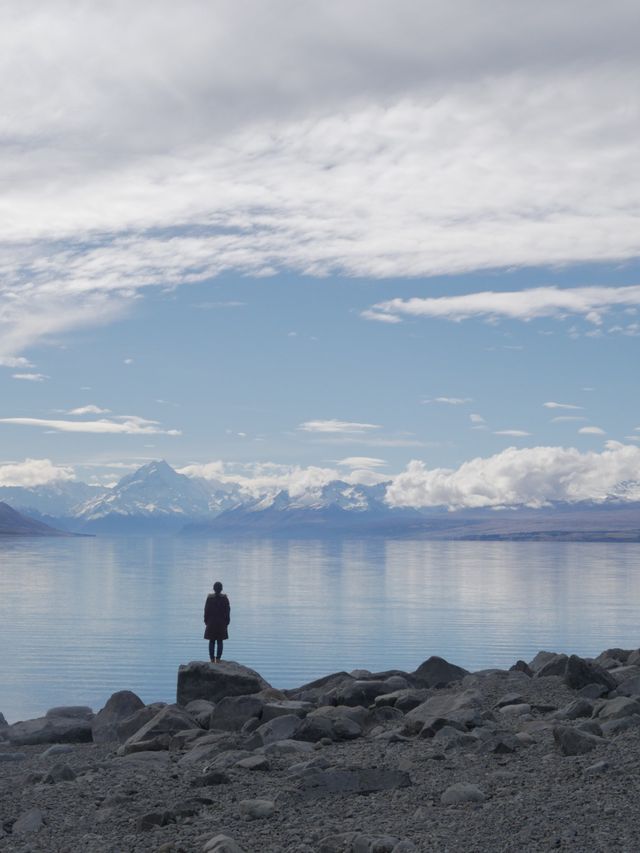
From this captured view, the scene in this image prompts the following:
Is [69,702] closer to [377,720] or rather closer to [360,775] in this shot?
[377,720]

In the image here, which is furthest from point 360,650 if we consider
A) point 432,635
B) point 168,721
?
point 168,721

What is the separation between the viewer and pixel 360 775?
13.0 meters

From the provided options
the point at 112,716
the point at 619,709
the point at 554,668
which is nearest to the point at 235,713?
the point at 112,716

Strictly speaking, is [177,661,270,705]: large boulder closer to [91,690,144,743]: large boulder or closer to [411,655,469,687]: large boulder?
[91,690,144,743]: large boulder

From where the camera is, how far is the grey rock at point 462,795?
38.9 ft

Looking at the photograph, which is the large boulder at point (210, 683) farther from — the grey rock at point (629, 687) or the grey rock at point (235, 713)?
the grey rock at point (629, 687)

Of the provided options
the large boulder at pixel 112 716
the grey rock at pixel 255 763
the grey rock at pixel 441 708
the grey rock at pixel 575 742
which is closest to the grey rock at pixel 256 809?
the grey rock at pixel 255 763

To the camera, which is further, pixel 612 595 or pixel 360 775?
pixel 612 595

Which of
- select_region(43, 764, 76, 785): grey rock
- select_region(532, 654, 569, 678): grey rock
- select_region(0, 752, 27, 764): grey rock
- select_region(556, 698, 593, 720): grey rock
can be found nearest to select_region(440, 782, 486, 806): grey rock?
select_region(556, 698, 593, 720): grey rock

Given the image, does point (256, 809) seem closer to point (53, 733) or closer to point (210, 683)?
point (53, 733)

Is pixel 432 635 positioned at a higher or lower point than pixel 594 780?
lower

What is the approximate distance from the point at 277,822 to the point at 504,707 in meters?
7.79

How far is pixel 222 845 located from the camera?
10.6m

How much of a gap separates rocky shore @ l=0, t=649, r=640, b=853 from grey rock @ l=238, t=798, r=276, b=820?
17 millimetres
